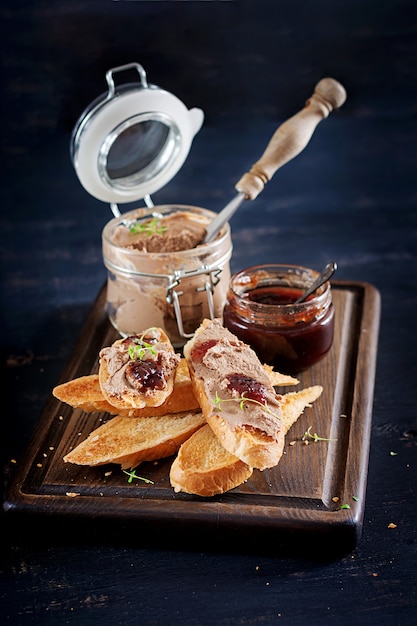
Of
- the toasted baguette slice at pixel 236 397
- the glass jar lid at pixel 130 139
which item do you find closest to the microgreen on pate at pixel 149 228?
the glass jar lid at pixel 130 139

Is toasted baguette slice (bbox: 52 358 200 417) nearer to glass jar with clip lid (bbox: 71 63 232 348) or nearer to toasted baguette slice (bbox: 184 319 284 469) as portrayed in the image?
toasted baguette slice (bbox: 184 319 284 469)

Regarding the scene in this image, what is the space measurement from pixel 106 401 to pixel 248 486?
1.85 ft

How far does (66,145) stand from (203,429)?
2599mm

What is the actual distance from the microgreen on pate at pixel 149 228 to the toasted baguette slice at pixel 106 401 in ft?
2.35

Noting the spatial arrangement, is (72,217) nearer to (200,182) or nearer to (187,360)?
(200,182)

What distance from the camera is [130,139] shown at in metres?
3.58

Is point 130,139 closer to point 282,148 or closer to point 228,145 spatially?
point 282,148

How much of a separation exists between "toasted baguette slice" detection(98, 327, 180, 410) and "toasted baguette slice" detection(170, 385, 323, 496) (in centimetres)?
20

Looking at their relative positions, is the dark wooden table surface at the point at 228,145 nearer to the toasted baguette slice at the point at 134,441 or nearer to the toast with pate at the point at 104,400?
the toast with pate at the point at 104,400

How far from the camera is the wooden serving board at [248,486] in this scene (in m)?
2.60

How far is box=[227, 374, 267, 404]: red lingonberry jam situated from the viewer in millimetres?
2699

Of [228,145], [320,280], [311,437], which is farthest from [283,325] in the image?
[228,145]

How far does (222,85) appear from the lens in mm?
4887

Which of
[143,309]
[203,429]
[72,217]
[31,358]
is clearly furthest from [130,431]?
[72,217]
